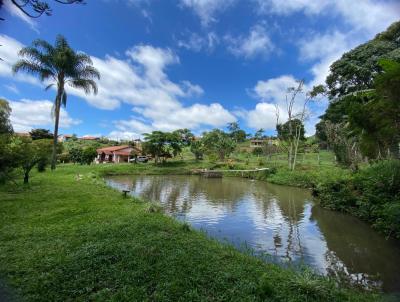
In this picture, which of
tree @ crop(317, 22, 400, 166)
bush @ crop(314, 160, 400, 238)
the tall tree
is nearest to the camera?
tree @ crop(317, 22, 400, 166)

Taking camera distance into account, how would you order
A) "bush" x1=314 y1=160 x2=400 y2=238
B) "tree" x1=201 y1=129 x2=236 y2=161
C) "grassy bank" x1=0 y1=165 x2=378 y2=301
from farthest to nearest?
"tree" x1=201 y1=129 x2=236 y2=161 < "bush" x1=314 y1=160 x2=400 y2=238 < "grassy bank" x1=0 y1=165 x2=378 y2=301

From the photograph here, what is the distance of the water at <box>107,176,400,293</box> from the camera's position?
632 cm

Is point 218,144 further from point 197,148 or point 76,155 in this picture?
point 76,155

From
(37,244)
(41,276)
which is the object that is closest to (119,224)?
(37,244)

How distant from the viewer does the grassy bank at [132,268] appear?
3727mm

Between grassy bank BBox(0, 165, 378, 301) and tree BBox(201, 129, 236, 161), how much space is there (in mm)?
35191

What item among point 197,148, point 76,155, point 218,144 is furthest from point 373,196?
point 218,144

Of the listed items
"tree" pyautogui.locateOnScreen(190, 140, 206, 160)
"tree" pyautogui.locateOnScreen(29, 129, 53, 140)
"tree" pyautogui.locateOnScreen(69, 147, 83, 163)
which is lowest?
"tree" pyautogui.locateOnScreen(69, 147, 83, 163)

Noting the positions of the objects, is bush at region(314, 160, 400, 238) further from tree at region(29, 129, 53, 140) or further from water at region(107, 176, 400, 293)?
tree at region(29, 129, 53, 140)

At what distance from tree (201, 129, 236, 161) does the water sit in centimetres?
2745

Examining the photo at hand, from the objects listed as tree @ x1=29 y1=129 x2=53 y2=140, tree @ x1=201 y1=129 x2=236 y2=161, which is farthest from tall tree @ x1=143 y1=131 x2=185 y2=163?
tree @ x1=29 y1=129 x2=53 y2=140

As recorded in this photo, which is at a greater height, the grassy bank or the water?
the grassy bank

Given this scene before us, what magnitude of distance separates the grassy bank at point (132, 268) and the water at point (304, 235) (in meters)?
1.69

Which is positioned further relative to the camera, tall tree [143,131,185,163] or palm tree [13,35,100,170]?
tall tree [143,131,185,163]
